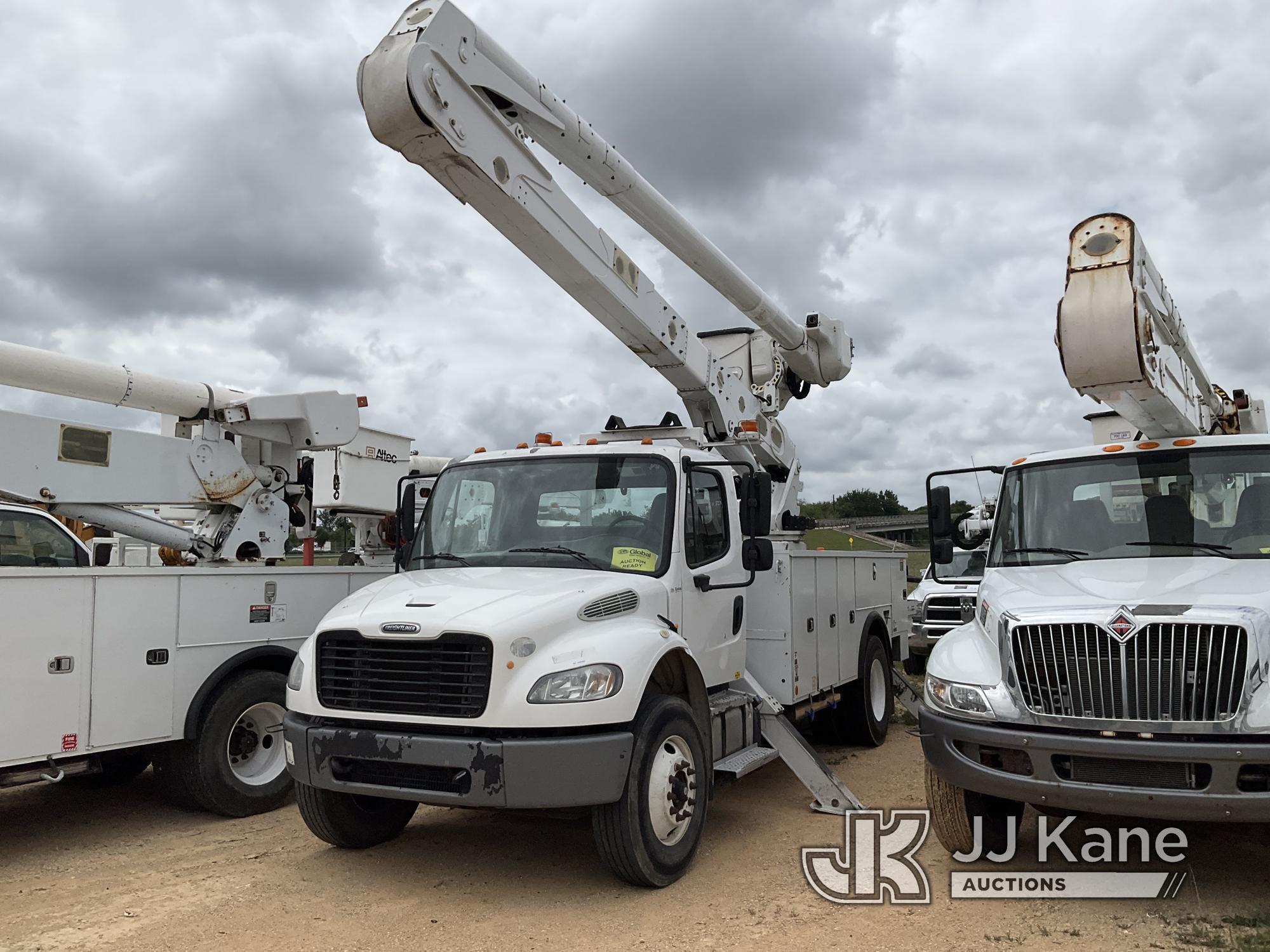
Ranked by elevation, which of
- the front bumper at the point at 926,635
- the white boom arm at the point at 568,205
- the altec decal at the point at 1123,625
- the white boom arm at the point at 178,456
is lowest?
the front bumper at the point at 926,635

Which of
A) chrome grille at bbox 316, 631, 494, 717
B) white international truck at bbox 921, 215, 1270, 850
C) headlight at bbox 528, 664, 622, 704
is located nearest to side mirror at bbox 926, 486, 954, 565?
white international truck at bbox 921, 215, 1270, 850

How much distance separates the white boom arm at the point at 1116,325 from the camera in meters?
5.72

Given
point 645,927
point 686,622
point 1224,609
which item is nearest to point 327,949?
point 645,927

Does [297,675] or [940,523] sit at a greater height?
[940,523]

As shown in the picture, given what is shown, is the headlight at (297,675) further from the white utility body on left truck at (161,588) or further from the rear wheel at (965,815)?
the rear wheel at (965,815)

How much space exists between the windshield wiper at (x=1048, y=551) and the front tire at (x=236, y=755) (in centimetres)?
483

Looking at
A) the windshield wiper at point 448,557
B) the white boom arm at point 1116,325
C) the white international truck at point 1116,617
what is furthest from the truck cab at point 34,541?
the white boom arm at point 1116,325

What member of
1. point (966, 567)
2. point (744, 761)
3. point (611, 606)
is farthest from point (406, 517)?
point (966, 567)

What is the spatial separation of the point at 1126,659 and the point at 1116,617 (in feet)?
0.65

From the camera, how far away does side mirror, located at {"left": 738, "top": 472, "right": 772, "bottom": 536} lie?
19.8 ft

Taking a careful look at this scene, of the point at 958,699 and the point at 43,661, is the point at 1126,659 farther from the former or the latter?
the point at 43,661

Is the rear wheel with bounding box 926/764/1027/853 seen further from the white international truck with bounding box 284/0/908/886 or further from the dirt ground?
the white international truck with bounding box 284/0/908/886

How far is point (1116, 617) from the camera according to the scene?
4680mm

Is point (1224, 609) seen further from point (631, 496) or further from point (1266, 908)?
point (631, 496)
